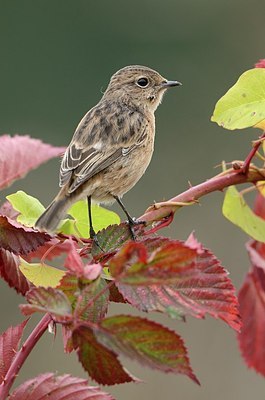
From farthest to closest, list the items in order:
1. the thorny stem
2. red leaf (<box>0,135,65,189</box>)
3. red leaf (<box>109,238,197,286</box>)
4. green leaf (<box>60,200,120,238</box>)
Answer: green leaf (<box>60,200,120,238</box>) < red leaf (<box>0,135,65,189</box>) < the thorny stem < red leaf (<box>109,238,197,286</box>)

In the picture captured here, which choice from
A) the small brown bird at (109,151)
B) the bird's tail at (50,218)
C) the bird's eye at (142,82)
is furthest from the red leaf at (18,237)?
the bird's eye at (142,82)

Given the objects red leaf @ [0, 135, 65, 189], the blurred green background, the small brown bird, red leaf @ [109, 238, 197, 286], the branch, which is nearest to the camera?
red leaf @ [109, 238, 197, 286]

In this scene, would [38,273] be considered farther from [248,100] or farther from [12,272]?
[248,100]

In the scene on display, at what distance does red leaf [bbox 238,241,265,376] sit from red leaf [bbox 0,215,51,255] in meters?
0.48

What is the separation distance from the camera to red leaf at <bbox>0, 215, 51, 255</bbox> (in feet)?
4.92

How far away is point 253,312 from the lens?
6.19 feet

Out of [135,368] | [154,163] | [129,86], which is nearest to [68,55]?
[154,163]

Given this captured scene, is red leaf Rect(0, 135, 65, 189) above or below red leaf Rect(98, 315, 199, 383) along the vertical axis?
above

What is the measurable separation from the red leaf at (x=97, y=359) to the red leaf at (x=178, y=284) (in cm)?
9

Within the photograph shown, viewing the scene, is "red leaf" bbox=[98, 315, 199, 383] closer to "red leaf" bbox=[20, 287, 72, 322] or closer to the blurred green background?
"red leaf" bbox=[20, 287, 72, 322]

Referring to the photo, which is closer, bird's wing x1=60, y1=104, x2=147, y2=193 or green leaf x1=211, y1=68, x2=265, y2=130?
green leaf x1=211, y1=68, x2=265, y2=130

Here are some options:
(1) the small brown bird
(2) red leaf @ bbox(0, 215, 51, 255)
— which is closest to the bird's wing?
(1) the small brown bird

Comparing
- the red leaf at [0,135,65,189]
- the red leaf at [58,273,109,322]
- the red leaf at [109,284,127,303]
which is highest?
the red leaf at [0,135,65,189]

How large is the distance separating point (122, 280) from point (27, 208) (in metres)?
0.72
